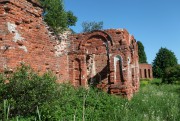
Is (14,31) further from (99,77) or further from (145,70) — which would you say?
(145,70)

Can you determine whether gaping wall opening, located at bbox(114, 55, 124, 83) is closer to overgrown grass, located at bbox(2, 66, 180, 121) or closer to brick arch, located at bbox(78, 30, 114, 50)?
brick arch, located at bbox(78, 30, 114, 50)

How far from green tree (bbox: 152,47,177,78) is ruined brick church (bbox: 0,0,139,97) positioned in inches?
1172

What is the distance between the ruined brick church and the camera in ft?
27.1

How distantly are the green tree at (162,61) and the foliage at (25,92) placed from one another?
36.2m

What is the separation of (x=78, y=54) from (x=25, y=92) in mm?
6412

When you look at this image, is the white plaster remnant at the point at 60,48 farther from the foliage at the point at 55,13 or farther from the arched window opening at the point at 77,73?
the foliage at the point at 55,13

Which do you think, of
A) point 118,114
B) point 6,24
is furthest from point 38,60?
point 118,114

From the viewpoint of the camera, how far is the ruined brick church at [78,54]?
826cm

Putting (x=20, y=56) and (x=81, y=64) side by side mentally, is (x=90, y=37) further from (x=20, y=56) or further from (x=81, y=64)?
(x=20, y=56)

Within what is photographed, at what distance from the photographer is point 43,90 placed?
6.25m

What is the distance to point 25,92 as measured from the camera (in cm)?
607

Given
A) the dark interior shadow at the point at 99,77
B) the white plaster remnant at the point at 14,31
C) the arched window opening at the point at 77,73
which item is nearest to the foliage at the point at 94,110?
the white plaster remnant at the point at 14,31

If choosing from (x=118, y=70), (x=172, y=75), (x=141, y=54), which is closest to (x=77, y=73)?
(x=118, y=70)

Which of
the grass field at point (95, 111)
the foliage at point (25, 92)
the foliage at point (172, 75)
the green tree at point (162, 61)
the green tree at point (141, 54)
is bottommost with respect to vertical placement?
the grass field at point (95, 111)
